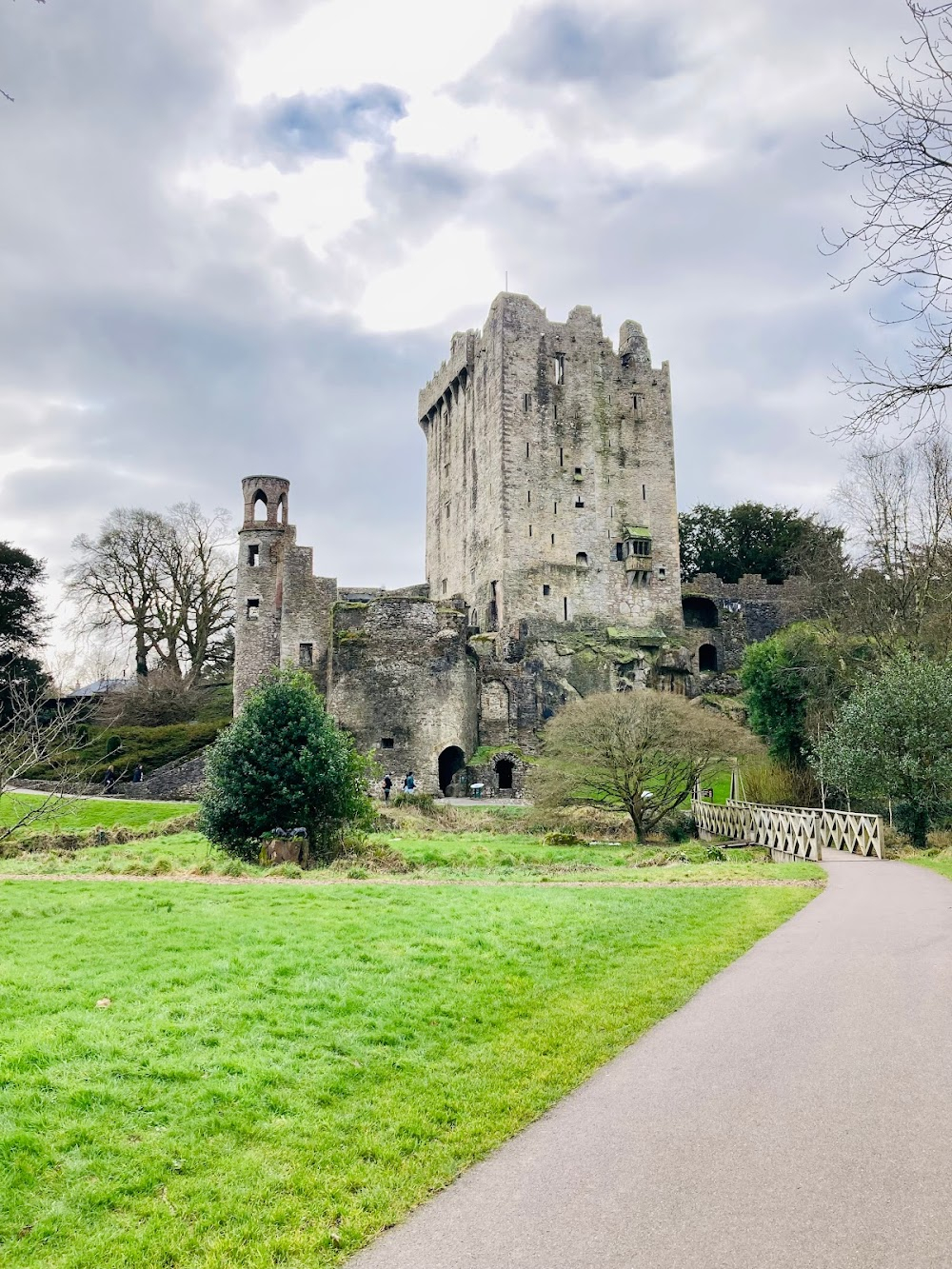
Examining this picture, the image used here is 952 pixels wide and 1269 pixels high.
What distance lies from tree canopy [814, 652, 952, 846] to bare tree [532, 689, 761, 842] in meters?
5.22

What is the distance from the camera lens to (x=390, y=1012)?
7.08m

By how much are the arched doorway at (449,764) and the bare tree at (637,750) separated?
9.25m

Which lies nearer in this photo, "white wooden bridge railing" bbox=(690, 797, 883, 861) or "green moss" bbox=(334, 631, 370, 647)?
"white wooden bridge railing" bbox=(690, 797, 883, 861)

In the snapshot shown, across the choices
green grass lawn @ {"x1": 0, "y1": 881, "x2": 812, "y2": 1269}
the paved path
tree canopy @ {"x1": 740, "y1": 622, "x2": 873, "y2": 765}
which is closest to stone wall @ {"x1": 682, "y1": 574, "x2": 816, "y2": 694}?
tree canopy @ {"x1": 740, "y1": 622, "x2": 873, "y2": 765}

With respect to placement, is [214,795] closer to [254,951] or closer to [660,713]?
[254,951]

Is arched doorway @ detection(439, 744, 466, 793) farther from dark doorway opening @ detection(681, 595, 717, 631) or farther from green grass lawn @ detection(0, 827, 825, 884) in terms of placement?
dark doorway opening @ detection(681, 595, 717, 631)

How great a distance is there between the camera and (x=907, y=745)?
845 inches

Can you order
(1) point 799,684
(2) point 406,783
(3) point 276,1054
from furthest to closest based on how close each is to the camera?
1. (2) point 406,783
2. (1) point 799,684
3. (3) point 276,1054

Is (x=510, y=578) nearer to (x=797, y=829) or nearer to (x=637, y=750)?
(x=637, y=750)

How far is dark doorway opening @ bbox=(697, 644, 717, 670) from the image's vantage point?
50.7 meters

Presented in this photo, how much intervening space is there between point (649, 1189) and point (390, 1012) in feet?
9.86

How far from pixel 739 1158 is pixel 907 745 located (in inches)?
733

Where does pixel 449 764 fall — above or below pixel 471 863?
above

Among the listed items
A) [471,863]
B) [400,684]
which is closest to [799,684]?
[400,684]
